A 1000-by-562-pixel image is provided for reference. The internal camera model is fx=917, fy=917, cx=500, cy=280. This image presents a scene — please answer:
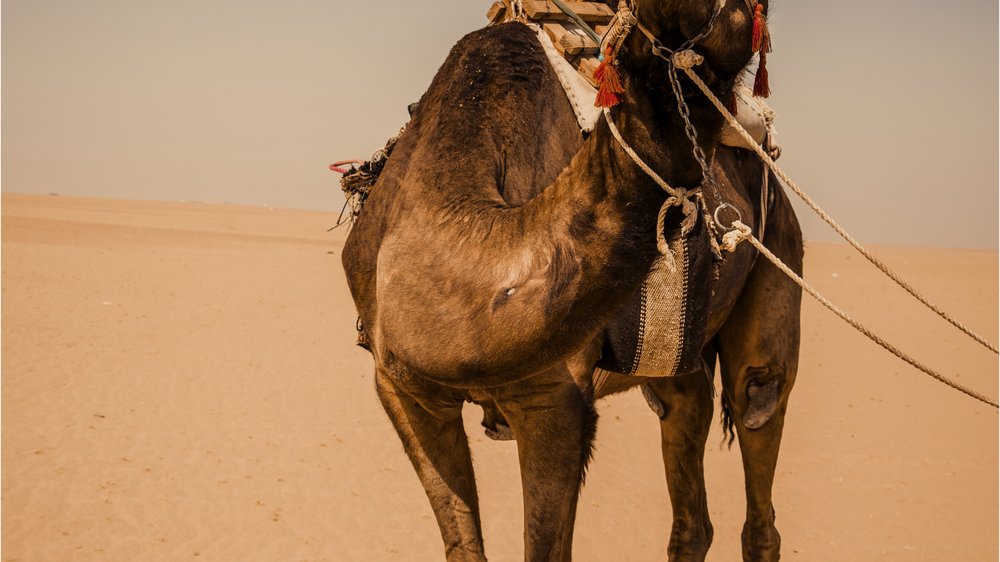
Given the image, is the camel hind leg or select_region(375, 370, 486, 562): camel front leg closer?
select_region(375, 370, 486, 562): camel front leg

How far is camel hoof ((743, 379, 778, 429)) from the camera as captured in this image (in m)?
4.82

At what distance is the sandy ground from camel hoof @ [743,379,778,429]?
2.21 meters

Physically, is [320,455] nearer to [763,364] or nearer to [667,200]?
[763,364]

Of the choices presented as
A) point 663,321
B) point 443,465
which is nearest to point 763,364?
point 663,321

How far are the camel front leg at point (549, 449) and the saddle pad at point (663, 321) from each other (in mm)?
217

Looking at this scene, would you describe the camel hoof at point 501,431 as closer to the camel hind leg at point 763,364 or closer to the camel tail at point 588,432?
the camel tail at point 588,432

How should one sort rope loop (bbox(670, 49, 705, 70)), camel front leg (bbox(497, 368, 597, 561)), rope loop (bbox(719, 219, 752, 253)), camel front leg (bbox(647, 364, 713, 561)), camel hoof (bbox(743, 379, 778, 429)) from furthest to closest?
camel front leg (bbox(647, 364, 713, 561)), camel hoof (bbox(743, 379, 778, 429)), camel front leg (bbox(497, 368, 597, 561)), rope loop (bbox(719, 219, 752, 253)), rope loop (bbox(670, 49, 705, 70))

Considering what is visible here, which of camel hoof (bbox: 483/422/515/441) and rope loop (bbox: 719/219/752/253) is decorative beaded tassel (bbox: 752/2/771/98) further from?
camel hoof (bbox: 483/422/515/441)

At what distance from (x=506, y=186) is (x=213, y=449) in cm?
678

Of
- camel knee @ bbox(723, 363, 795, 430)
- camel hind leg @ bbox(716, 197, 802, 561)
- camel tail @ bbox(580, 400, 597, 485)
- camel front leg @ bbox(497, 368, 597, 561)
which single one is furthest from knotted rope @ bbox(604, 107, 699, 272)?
camel knee @ bbox(723, 363, 795, 430)

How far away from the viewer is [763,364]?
4.77 meters

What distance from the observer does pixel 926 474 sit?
30.2ft

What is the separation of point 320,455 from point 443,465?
18.8 feet

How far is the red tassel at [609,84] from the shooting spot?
206 centimetres
